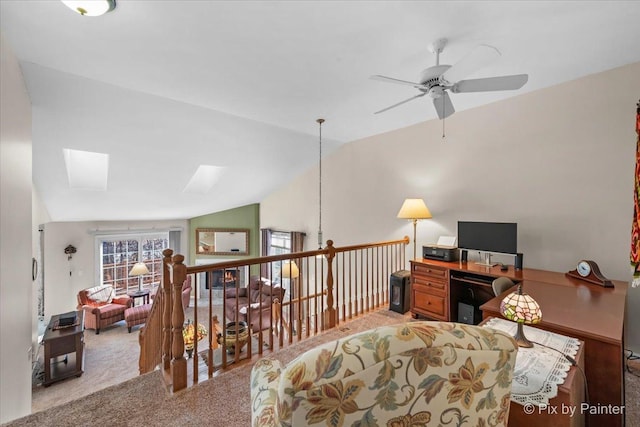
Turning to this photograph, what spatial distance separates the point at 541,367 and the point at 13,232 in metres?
3.48

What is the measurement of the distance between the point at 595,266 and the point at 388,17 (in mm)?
2827

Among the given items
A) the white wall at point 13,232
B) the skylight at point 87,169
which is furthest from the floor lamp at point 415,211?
the skylight at point 87,169

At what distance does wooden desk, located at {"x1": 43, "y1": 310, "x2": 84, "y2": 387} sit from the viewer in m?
4.68

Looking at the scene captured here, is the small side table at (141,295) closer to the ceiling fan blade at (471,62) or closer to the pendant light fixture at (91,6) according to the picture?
the pendant light fixture at (91,6)

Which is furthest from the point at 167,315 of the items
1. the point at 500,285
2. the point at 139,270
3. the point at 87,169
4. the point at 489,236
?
the point at 139,270

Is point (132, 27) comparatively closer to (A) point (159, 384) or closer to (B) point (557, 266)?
(A) point (159, 384)

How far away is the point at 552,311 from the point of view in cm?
187

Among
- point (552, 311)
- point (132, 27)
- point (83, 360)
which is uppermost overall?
point (132, 27)

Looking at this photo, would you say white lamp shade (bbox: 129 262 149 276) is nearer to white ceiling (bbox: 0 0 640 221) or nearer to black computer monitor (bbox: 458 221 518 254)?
white ceiling (bbox: 0 0 640 221)

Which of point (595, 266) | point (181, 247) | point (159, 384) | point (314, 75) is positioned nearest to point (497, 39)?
point (314, 75)

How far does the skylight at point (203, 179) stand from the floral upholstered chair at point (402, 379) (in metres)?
5.43

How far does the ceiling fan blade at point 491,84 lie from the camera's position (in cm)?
192

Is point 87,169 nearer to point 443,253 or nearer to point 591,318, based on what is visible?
point 443,253

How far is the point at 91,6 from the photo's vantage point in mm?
1607
